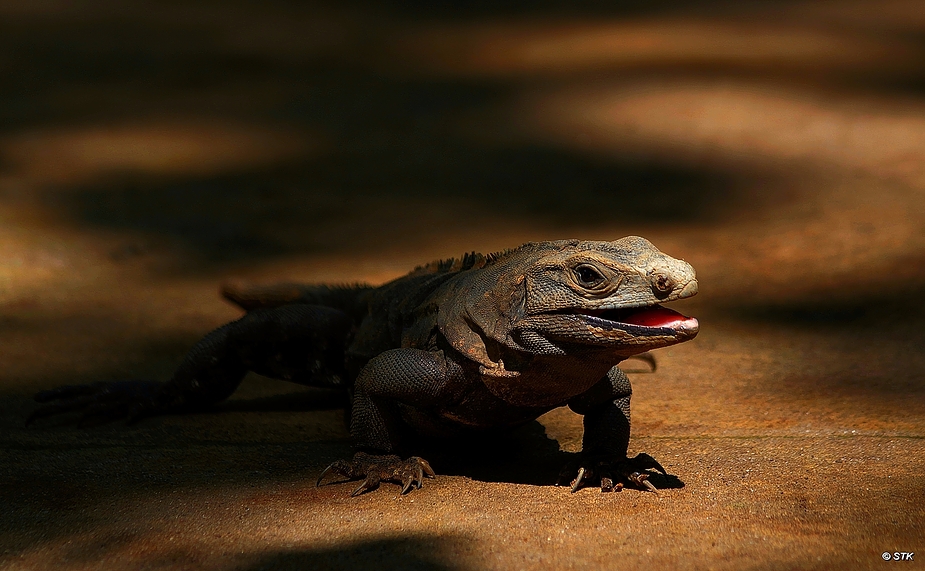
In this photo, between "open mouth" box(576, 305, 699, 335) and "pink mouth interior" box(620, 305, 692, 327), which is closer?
"open mouth" box(576, 305, 699, 335)

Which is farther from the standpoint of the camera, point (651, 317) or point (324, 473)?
point (324, 473)

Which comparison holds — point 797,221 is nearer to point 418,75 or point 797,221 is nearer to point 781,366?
point 781,366

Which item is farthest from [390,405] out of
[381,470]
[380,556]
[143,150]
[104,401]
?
[143,150]

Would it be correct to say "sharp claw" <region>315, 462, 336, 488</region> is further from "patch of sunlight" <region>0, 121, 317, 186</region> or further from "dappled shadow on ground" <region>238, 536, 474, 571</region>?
"patch of sunlight" <region>0, 121, 317, 186</region>

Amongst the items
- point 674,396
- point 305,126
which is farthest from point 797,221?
point 305,126

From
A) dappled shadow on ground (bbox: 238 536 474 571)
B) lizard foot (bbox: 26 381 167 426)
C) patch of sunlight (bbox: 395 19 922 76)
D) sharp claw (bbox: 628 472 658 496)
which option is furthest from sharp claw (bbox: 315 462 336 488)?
patch of sunlight (bbox: 395 19 922 76)

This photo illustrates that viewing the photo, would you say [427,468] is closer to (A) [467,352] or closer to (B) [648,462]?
(A) [467,352]
